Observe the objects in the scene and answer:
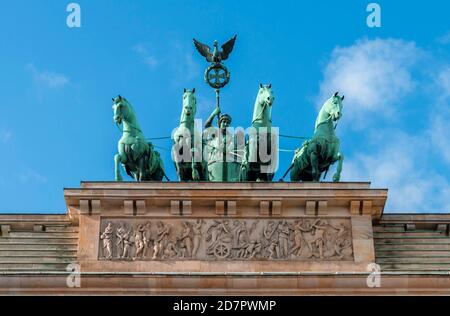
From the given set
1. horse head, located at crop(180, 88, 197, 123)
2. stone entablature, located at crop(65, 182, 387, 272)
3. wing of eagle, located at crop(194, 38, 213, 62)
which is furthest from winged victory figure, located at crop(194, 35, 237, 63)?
stone entablature, located at crop(65, 182, 387, 272)

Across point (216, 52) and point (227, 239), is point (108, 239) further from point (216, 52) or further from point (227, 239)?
point (216, 52)

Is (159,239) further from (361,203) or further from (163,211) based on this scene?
(361,203)

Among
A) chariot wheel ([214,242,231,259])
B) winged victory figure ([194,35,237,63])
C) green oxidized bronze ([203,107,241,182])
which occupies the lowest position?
chariot wheel ([214,242,231,259])

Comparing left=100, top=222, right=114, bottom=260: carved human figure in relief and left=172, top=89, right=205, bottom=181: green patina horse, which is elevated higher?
left=172, top=89, right=205, bottom=181: green patina horse

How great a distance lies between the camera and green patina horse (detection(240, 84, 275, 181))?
102 feet

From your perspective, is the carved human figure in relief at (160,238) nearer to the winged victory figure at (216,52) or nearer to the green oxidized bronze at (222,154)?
the green oxidized bronze at (222,154)

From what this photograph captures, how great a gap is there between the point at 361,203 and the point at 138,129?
550 centimetres

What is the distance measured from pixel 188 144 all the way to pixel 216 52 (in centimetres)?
374

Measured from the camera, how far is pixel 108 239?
97.0 ft

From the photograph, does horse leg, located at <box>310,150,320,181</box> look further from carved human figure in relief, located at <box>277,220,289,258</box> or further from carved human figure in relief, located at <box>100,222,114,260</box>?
carved human figure in relief, located at <box>100,222,114,260</box>

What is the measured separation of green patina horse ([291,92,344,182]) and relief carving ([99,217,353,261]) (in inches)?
67.4

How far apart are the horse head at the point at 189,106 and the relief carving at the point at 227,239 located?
280cm

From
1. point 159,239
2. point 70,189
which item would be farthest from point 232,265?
point 70,189

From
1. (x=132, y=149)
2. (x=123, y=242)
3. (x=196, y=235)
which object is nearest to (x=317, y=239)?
(x=196, y=235)
